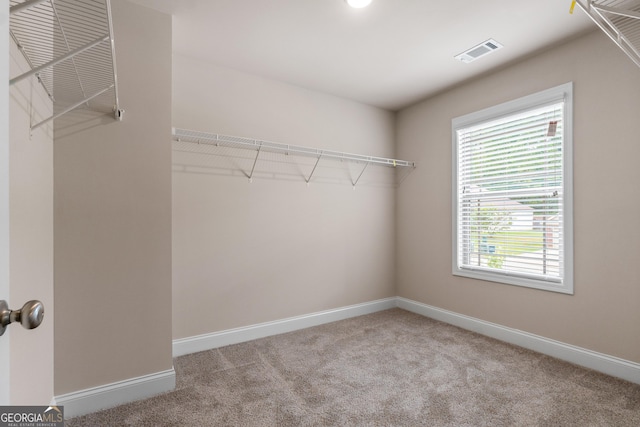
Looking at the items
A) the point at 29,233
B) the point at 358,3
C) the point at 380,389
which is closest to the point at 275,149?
the point at 358,3

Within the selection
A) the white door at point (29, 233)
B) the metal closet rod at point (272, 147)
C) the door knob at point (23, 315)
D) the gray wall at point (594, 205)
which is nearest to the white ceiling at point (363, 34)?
the gray wall at point (594, 205)

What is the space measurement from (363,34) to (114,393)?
286cm

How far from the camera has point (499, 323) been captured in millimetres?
2744

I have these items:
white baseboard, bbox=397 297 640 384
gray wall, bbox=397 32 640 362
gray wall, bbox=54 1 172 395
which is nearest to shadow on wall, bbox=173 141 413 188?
gray wall, bbox=54 1 172 395

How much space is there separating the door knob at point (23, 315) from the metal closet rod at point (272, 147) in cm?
195

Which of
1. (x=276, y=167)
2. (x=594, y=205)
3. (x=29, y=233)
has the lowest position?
(x=29, y=233)

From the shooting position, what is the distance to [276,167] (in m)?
2.92

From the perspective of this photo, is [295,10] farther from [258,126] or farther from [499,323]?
[499,323]

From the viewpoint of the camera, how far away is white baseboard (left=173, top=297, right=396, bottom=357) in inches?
96.3

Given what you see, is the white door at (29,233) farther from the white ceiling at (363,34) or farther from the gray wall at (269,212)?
the white ceiling at (363,34)

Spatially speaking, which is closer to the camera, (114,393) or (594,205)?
(114,393)

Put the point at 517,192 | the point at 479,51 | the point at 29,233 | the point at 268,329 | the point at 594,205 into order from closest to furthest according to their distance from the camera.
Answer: the point at 29,233 < the point at 594,205 < the point at 479,51 < the point at 517,192 < the point at 268,329

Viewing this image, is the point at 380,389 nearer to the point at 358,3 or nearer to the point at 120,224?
the point at 120,224

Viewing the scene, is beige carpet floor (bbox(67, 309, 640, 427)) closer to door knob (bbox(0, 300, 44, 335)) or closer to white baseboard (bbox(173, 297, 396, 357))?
white baseboard (bbox(173, 297, 396, 357))
